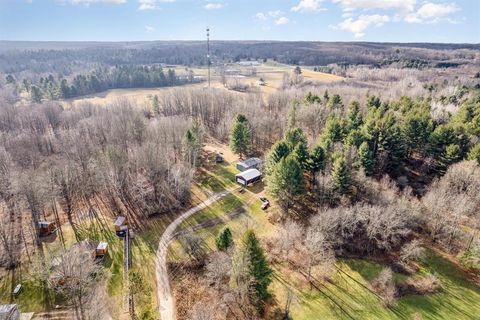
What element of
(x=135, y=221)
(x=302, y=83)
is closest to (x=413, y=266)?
(x=135, y=221)

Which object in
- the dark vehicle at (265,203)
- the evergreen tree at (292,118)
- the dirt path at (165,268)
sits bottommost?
the dirt path at (165,268)

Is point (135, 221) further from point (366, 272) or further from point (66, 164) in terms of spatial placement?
point (366, 272)

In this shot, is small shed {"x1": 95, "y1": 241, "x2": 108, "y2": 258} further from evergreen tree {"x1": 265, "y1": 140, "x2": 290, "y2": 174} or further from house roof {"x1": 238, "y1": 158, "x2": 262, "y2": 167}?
house roof {"x1": 238, "y1": 158, "x2": 262, "y2": 167}

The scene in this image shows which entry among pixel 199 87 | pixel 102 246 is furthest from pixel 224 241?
pixel 199 87

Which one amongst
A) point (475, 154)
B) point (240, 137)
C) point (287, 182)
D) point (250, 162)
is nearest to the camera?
point (287, 182)

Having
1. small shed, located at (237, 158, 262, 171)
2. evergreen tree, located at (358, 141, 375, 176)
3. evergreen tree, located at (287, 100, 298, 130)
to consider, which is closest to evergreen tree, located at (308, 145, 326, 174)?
evergreen tree, located at (358, 141, 375, 176)

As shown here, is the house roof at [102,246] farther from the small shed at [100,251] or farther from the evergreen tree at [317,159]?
the evergreen tree at [317,159]

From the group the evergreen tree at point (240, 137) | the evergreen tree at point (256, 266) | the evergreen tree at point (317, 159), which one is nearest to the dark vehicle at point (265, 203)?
the evergreen tree at point (317, 159)

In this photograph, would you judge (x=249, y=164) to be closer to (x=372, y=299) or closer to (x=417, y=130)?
(x=417, y=130)
